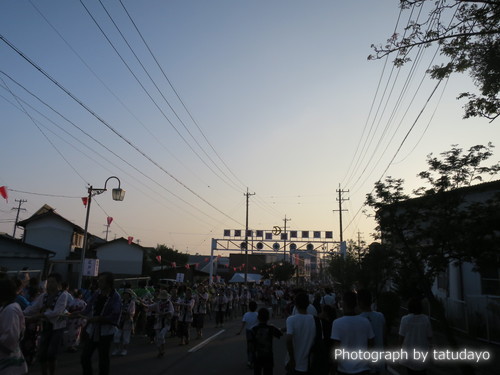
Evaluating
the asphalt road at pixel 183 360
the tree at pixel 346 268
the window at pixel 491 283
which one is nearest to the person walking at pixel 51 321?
the asphalt road at pixel 183 360

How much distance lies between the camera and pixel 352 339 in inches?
178

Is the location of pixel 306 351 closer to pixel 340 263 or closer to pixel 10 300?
pixel 10 300

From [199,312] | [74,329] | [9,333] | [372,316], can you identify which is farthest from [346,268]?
[9,333]

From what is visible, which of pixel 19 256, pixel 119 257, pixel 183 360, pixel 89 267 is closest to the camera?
pixel 183 360

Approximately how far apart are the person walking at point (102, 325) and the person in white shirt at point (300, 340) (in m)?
3.34

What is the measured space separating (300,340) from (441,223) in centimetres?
659

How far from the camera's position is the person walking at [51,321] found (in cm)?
685

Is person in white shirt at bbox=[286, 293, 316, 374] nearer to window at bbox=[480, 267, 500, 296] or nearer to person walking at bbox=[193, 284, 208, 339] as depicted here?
person walking at bbox=[193, 284, 208, 339]

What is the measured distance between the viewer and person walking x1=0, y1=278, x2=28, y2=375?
3926 mm

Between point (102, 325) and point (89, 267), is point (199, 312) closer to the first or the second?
point (89, 267)

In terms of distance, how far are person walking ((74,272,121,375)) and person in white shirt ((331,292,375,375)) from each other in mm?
3997

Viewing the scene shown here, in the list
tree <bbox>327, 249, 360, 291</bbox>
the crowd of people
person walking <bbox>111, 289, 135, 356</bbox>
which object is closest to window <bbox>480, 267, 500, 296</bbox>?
the crowd of people

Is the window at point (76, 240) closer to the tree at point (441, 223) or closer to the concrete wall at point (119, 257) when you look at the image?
the concrete wall at point (119, 257)

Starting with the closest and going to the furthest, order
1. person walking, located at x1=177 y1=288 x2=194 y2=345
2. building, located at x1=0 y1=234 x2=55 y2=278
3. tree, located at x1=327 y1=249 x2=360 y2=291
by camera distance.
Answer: person walking, located at x1=177 y1=288 x2=194 y2=345
building, located at x1=0 y1=234 x2=55 y2=278
tree, located at x1=327 y1=249 x2=360 y2=291
